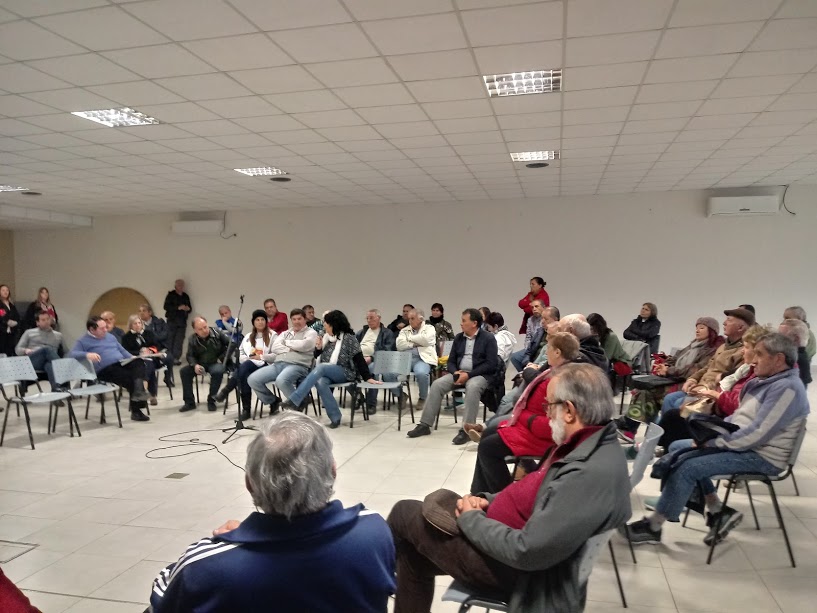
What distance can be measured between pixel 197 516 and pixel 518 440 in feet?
6.67

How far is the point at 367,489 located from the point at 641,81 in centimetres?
348

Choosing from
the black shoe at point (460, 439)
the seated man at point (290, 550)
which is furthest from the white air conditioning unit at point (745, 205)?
the seated man at point (290, 550)

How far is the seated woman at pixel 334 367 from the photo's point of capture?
225 inches

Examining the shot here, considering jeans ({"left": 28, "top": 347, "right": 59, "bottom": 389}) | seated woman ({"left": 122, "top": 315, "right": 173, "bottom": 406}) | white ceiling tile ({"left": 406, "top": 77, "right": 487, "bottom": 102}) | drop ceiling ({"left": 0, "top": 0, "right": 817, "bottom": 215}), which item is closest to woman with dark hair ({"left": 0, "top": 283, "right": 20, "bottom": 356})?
drop ceiling ({"left": 0, "top": 0, "right": 817, "bottom": 215})

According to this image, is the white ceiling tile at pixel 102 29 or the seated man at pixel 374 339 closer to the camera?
the white ceiling tile at pixel 102 29

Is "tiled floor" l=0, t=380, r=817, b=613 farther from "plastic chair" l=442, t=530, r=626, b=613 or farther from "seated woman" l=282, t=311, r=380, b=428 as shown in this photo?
"seated woman" l=282, t=311, r=380, b=428

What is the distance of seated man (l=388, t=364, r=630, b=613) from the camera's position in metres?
1.62

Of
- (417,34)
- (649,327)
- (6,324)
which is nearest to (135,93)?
(417,34)

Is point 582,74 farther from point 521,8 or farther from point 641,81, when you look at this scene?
point 521,8

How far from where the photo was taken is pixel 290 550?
1.16 metres

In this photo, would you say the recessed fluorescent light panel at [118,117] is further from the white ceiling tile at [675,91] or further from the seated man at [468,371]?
the white ceiling tile at [675,91]

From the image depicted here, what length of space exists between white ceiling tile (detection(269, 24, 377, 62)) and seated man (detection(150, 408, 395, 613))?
2.70 m

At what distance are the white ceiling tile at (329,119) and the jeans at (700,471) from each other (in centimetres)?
363

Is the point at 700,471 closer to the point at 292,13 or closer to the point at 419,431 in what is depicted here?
the point at 419,431
